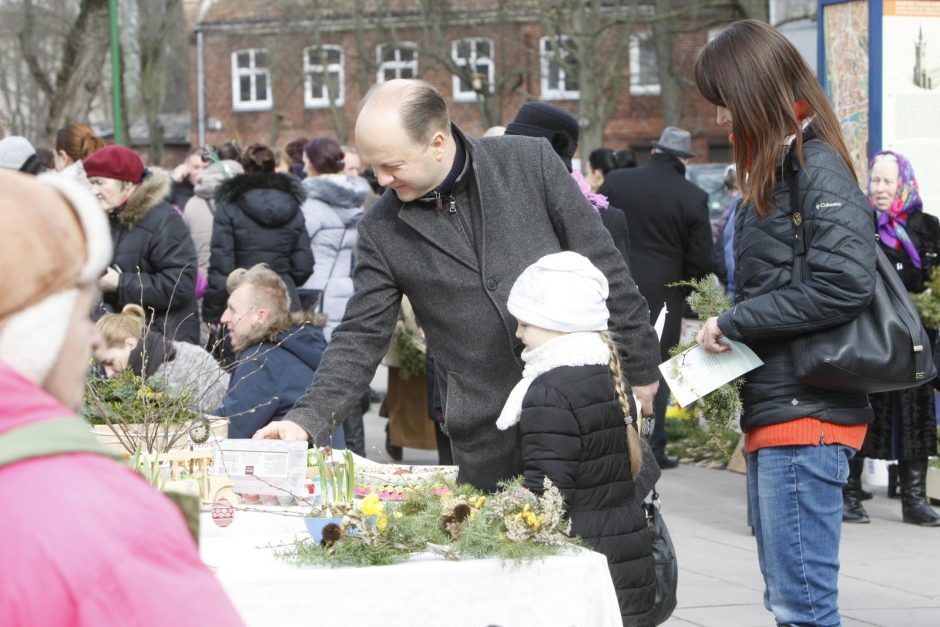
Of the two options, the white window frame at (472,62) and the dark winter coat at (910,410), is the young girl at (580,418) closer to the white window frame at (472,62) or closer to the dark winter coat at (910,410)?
the dark winter coat at (910,410)

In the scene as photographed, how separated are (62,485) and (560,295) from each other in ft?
7.43

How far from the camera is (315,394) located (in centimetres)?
404

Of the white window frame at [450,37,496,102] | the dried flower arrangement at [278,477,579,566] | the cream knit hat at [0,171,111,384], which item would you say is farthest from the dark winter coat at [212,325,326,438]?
the white window frame at [450,37,496,102]

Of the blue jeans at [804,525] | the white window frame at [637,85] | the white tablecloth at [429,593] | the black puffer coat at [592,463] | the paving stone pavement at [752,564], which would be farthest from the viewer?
the white window frame at [637,85]

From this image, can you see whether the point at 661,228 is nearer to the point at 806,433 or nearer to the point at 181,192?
the point at 181,192

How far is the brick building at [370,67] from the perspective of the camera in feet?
124

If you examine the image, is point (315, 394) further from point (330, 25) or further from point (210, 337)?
point (330, 25)

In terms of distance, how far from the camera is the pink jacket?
1.46 meters

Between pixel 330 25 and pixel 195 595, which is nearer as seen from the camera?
pixel 195 595

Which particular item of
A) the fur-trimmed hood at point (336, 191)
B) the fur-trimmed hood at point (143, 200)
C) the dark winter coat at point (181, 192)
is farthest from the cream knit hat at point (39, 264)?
the dark winter coat at point (181, 192)

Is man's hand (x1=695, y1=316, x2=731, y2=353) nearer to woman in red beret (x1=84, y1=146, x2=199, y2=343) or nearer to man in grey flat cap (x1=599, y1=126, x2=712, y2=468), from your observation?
woman in red beret (x1=84, y1=146, x2=199, y2=343)

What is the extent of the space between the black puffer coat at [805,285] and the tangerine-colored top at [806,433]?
2cm

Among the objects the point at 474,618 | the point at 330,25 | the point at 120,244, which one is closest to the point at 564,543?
the point at 474,618

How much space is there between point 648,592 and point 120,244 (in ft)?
14.2
